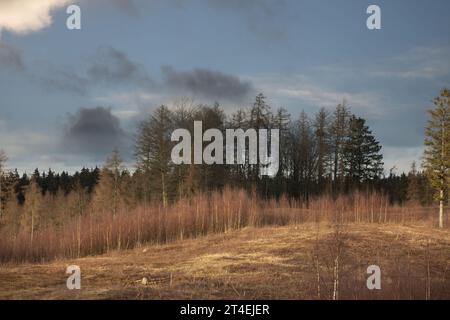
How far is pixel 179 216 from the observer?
31.9 meters

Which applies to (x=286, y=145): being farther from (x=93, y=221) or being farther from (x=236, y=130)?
(x=93, y=221)

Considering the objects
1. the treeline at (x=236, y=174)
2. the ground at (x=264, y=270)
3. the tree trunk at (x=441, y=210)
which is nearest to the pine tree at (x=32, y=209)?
the treeline at (x=236, y=174)

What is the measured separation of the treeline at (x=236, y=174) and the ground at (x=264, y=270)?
17.3 m

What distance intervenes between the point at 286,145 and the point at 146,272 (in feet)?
152

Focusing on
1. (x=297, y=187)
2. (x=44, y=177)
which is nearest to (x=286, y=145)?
(x=297, y=187)

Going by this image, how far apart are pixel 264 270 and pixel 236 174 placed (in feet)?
119

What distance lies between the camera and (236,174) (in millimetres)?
53562

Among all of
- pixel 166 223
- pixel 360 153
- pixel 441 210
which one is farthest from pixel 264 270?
pixel 360 153

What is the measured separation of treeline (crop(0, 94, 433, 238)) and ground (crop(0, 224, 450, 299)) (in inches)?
681

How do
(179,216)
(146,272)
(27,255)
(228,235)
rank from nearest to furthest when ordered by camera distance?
(146,272)
(27,255)
(228,235)
(179,216)

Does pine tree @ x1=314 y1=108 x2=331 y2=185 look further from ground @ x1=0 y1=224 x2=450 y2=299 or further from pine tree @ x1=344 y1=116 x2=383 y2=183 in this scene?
ground @ x1=0 y1=224 x2=450 y2=299

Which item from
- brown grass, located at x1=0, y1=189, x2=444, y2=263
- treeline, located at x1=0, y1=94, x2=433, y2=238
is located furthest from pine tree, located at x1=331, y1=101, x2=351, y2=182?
brown grass, located at x1=0, y1=189, x2=444, y2=263

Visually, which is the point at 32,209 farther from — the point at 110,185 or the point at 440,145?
the point at 440,145

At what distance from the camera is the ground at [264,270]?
1237 centimetres
